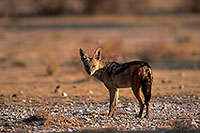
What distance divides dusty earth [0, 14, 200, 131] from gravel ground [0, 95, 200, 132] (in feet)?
0.07

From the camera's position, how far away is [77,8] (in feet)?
126

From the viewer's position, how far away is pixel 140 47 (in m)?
23.0

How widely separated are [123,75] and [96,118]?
45.3 inches

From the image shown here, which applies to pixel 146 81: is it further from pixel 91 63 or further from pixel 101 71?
pixel 91 63

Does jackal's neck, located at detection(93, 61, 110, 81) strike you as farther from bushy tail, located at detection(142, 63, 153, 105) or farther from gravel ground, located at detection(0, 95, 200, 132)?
bushy tail, located at detection(142, 63, 153, 105)

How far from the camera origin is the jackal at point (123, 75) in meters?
7.95

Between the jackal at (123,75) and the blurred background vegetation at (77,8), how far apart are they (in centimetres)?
2811

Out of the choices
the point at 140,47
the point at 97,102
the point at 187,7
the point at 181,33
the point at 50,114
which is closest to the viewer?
the point at 50,114

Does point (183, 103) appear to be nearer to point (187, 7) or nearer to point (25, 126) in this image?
point (25, 126)

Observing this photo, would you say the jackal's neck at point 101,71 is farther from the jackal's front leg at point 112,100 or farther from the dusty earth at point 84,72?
the dusty earth at point 84,72

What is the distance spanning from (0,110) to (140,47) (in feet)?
48.0

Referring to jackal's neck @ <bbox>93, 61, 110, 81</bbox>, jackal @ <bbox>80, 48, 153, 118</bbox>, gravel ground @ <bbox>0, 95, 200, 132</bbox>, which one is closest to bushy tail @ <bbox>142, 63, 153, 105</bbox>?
jackal @ <bbox>80, 48, 153, 118</bbox>

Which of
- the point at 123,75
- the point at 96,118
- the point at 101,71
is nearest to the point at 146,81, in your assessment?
the point at 123,75

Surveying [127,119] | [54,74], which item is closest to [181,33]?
[54,74]
